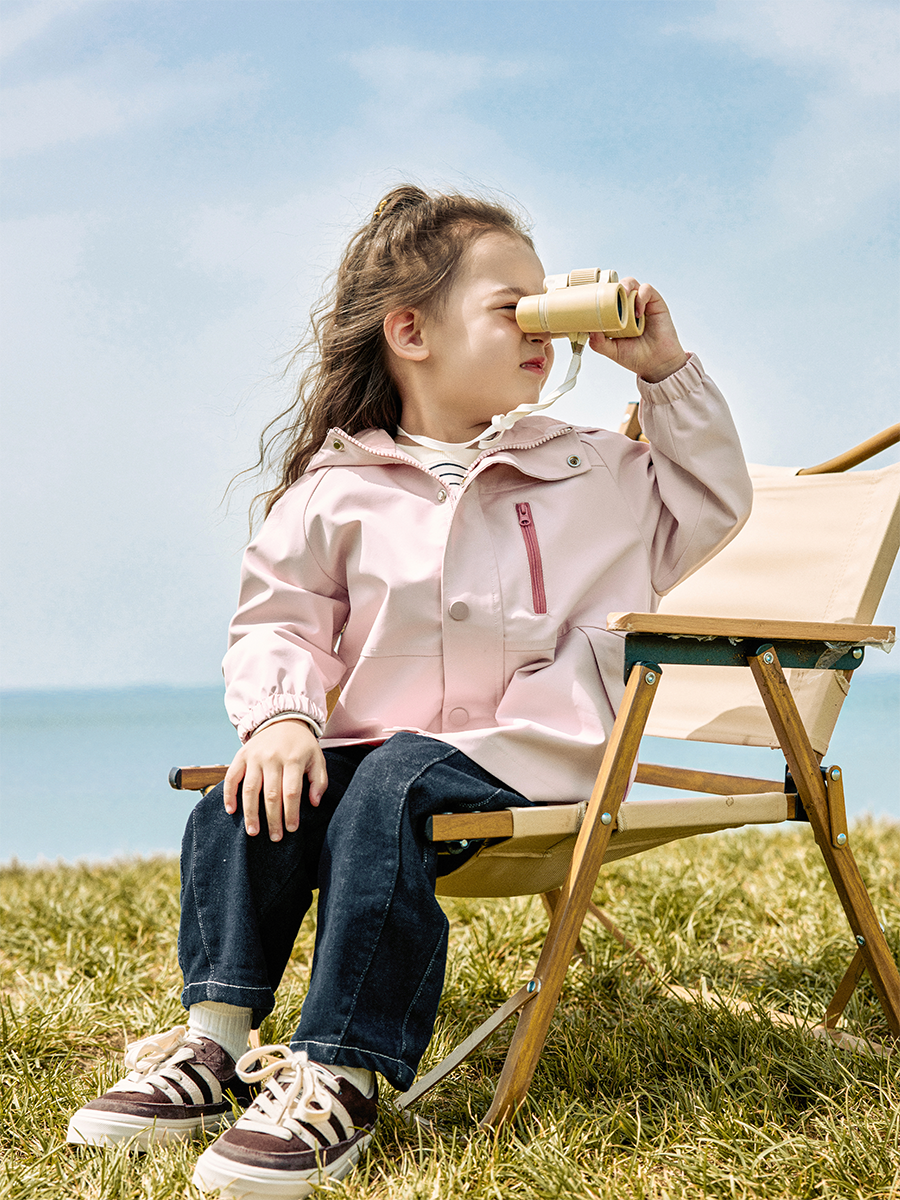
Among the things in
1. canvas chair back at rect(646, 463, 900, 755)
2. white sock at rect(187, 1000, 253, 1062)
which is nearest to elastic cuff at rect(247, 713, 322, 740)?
white sock at rect(187, 1000, 253, 1062)

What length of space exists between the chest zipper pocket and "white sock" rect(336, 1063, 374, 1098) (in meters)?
0.78

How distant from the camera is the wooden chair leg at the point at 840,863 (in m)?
1.76

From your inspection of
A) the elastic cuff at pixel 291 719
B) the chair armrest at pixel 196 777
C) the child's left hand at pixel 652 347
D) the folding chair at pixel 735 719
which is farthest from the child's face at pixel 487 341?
the chair armrest at pixel 196 777

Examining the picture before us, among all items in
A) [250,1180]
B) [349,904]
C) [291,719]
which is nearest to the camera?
[250,1180]

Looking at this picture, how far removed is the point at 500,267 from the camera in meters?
2.04

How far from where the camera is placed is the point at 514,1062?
152 cm

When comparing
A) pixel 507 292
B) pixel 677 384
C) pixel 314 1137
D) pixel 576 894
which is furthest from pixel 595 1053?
pixel 507 292

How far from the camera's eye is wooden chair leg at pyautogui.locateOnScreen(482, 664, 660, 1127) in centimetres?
152

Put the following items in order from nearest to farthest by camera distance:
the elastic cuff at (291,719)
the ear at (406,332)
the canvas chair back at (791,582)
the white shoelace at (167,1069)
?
the white shoelace at (167,1069) → the elastic cuff at (291,719) → the ear at (406,332) → the canvas chair back at (791,582)

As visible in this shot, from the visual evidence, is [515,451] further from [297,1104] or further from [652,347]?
[297,1104]

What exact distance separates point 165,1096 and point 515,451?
119 centimetres

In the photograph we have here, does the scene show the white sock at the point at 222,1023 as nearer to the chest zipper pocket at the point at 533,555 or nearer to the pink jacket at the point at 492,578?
the pink jacket at the point at 492,578

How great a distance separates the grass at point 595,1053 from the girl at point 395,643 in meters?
0.15

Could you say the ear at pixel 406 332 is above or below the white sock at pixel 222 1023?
above
